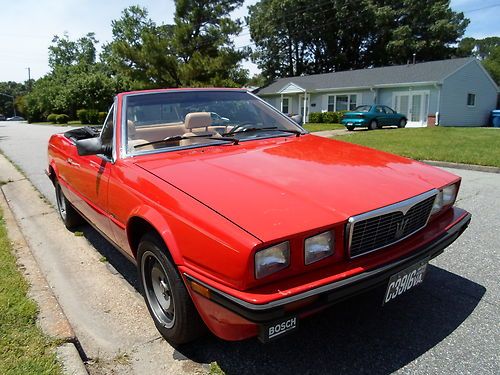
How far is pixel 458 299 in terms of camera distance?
9.63 ft

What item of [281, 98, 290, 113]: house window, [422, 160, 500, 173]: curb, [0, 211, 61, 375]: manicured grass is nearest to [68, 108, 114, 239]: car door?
[0, 211, 61, 375]: manicured grass

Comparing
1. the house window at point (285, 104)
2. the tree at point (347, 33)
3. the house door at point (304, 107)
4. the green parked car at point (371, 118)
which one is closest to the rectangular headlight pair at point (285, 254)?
the green parked car at point (371, 118)

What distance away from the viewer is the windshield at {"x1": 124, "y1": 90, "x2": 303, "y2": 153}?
319 cm

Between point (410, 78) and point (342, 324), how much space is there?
85.6 ft

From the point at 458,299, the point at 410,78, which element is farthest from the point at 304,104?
the point at 458,299

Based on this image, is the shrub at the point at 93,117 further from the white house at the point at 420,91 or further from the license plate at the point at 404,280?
the license plate at the point at 404,280

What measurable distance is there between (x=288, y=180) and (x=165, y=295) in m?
1.11

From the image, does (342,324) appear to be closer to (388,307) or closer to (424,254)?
(388,307)

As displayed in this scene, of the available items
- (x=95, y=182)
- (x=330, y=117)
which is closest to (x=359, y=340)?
(x=95, y=182)

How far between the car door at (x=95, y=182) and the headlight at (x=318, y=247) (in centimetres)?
178

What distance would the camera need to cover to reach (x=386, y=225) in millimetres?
2215

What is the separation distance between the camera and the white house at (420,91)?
80.0 feet

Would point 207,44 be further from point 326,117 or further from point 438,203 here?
point 438,203

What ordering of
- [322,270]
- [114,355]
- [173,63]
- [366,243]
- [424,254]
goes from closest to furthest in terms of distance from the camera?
[322,270] → [366,243] → [424,254] → [114,355] → [173,63]
